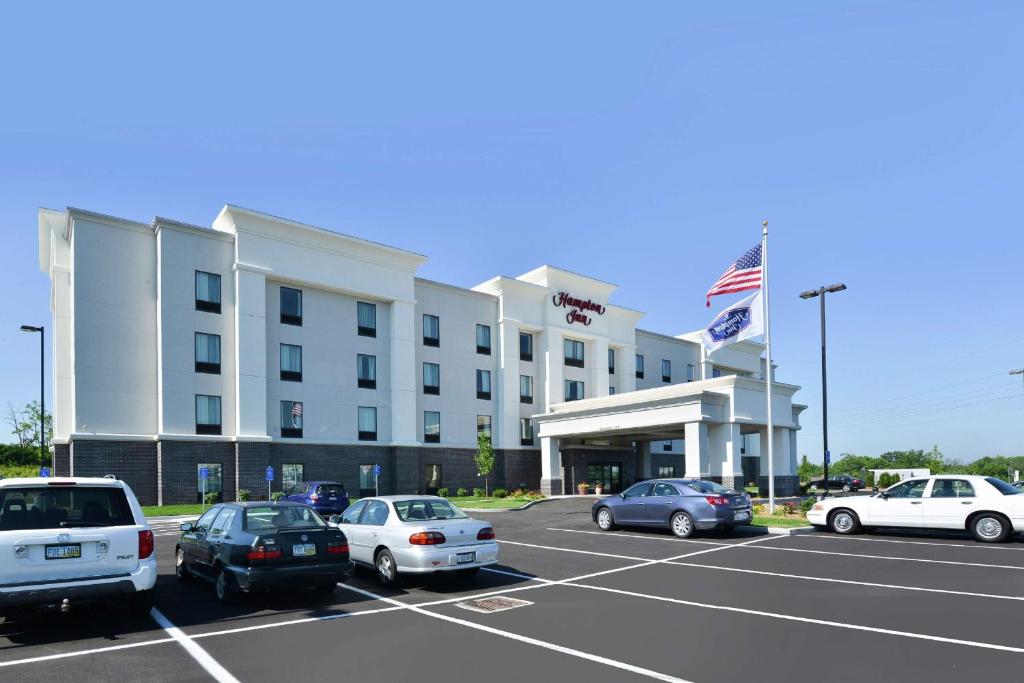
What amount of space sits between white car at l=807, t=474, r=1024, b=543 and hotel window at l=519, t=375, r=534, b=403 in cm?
2810

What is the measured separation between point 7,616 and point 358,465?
97.5 feet

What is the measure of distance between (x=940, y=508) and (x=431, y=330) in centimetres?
2992

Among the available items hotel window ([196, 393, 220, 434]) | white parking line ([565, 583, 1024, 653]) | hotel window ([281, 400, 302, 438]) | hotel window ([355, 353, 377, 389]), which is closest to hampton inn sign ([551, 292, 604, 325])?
hotel window ([355, 353, 377, 389])

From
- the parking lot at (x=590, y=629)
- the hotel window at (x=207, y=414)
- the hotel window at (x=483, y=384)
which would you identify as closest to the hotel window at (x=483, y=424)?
the hotel window at (x=483, y=384)

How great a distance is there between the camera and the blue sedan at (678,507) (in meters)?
18.2

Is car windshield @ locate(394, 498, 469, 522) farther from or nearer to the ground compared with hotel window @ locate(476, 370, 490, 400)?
nearer to the ground

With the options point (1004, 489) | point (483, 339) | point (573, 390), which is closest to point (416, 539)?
point (1004, 489)

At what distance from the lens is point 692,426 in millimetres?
34719

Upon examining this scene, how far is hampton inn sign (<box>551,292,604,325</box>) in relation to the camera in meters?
47.7

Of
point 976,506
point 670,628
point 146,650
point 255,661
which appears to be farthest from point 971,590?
point 146,650

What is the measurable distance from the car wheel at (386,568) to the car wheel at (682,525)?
9145 millimetres

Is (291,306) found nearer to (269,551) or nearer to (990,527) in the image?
(269,551)

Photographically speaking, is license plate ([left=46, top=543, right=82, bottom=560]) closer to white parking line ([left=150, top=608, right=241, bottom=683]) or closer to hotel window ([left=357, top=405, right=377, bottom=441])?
white parking line ([left=150, top=608, right=241, bottom=683])

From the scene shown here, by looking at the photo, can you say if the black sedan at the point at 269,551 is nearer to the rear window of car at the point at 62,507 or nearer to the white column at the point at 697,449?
the rear window of car at the point at 62,507
